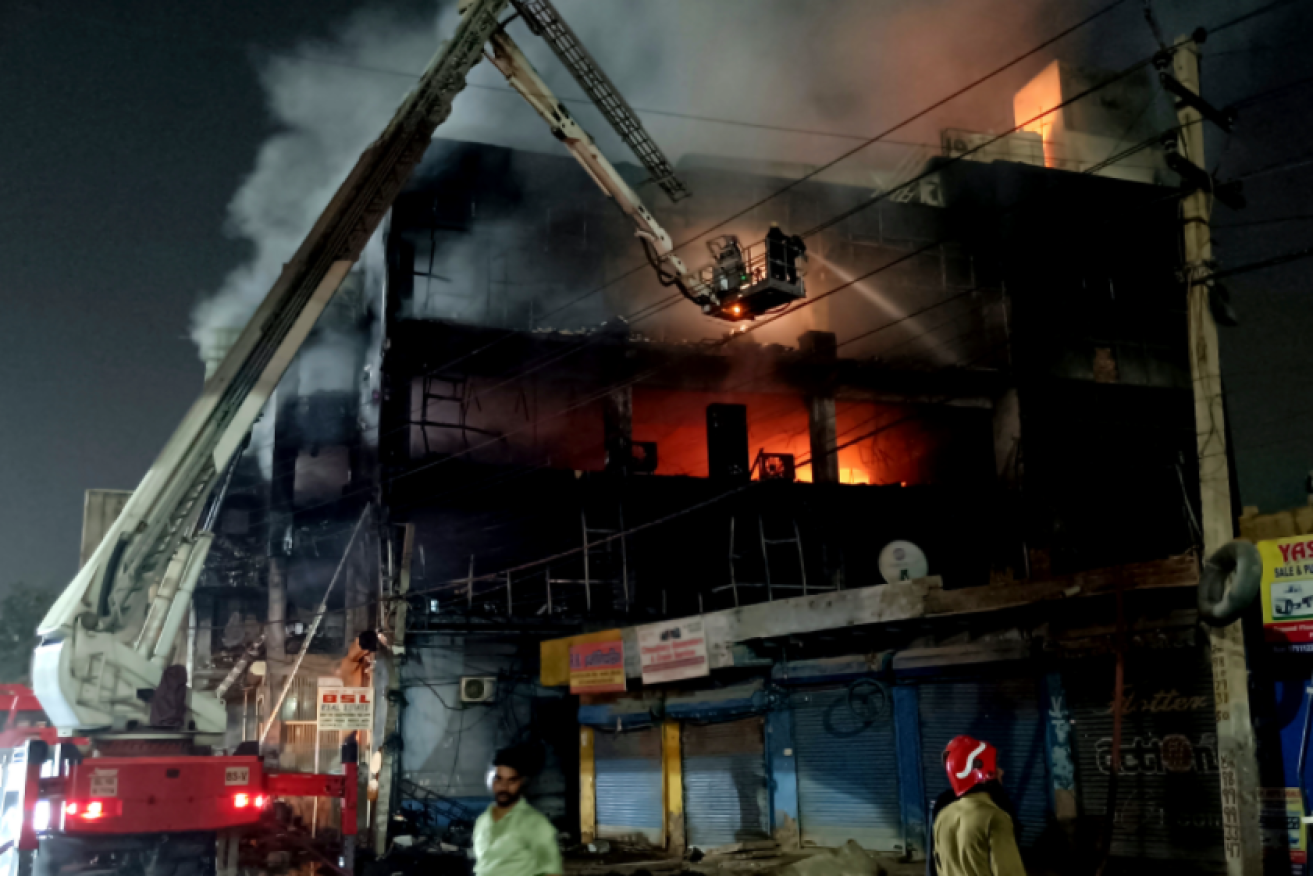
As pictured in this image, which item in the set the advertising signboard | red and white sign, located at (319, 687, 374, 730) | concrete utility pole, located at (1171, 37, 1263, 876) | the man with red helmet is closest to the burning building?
the advertising signboard

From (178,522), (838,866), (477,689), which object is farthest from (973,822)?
(477,689)

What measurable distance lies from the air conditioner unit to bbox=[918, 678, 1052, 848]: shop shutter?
13022 mm

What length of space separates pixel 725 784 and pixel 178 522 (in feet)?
32.9

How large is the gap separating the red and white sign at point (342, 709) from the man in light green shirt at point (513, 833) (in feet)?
45.2

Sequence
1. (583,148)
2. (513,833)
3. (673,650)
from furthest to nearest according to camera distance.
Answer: (583,148)
(673,650)
(513,833)

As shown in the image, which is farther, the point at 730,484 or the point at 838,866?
the point at 730,484

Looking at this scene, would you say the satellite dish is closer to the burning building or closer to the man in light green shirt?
the burning building

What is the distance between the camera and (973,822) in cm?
482

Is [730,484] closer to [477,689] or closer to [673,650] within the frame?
[477,689]

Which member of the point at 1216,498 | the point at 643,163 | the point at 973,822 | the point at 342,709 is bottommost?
the point at 342,709

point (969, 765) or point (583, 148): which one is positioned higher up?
point (583, 148)

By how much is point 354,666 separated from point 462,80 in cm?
1471

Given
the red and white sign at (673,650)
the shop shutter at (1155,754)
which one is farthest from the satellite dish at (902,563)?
the shop shutter at (1155,754)

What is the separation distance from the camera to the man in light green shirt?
505cm
